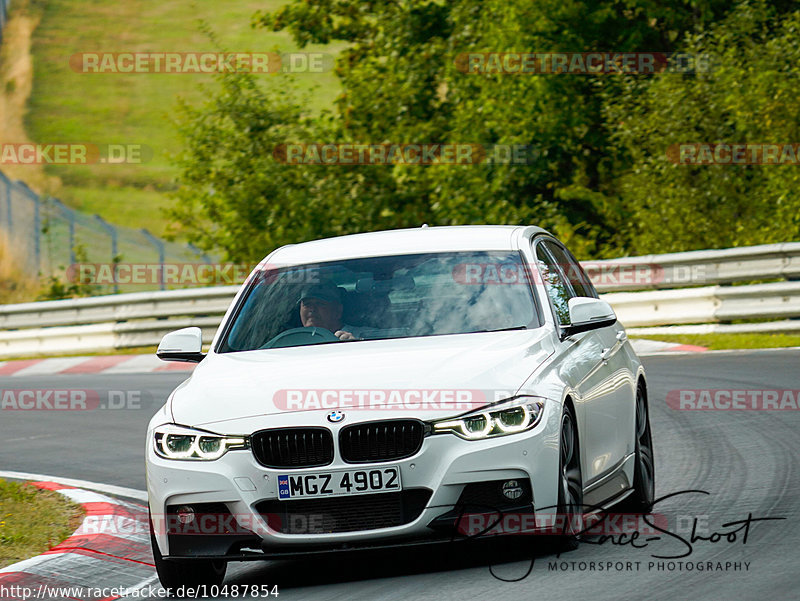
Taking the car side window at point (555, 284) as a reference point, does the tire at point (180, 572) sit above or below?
below

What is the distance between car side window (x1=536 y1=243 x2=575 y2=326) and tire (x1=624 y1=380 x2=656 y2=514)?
29.8 inches

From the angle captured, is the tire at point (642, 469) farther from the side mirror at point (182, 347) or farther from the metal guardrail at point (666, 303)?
the metal guardrail at point (666, 303)

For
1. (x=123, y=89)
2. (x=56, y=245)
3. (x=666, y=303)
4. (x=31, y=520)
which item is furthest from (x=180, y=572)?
(x=123, y=89)

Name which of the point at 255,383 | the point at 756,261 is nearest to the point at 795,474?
the point at 255,383

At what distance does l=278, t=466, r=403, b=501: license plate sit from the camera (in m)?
6.04

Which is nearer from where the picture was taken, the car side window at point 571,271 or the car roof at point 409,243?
the car roof at point 409,243

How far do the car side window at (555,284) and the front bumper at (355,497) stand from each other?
1.27 m

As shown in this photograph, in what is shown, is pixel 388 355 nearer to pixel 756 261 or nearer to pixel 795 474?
pixel 795 474

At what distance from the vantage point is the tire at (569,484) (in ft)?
20.5

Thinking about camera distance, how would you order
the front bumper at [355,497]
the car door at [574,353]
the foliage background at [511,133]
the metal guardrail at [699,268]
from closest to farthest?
the front bumper at [355,497] < the car door at [574,353] < the metal guardrail at [699,268] < the foliage background at [511,133]

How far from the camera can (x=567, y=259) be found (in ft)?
28.5

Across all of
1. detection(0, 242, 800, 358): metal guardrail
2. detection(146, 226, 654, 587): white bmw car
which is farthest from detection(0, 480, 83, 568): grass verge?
detection(0, 242, 800, 358): metal guardrail

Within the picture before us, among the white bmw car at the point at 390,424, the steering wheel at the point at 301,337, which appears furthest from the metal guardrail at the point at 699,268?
the steering wheel at the point at 301,337

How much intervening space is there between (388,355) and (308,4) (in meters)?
25.8
